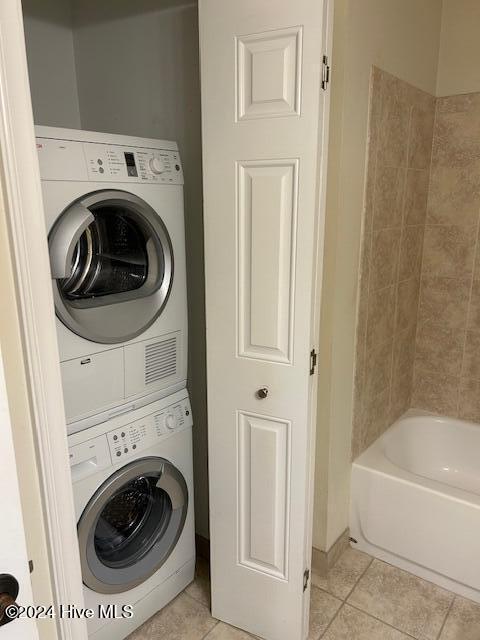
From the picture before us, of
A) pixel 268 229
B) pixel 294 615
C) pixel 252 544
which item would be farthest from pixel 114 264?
pixel 294 615

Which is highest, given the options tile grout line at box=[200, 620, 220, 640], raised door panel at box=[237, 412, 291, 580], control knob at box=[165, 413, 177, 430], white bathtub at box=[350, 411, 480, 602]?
control knob at box=[165, 413, 177, 430]

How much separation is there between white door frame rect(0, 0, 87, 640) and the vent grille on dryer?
0.81m

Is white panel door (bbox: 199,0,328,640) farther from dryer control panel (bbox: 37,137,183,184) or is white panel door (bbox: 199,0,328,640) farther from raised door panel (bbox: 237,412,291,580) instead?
dryer control panel (bbox: 37,137,183,184)

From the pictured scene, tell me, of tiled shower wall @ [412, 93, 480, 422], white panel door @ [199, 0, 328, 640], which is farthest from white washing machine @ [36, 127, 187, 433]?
tiled shower wall @ [412, 93, 480, 422]

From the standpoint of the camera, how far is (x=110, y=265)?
1.69 metres

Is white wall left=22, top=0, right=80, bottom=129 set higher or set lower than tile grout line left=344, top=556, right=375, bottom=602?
higher

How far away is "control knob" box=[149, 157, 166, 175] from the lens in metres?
1.65

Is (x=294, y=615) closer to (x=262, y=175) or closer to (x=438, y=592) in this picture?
(x=438, y=592)

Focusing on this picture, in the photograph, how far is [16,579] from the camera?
31.6 inches

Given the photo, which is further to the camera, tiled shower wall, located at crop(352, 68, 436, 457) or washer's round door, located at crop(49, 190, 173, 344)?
tiled shower wall, located at crop(352, 68, 436, 457)

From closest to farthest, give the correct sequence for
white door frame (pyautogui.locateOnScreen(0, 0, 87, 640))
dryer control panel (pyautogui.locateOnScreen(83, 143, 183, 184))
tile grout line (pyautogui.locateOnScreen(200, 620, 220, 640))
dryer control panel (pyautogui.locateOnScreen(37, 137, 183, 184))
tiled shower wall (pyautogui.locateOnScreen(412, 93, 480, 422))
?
white door frame (pyautogui.locateOnScreen(0, 0, 87, 640)) < dryer control panel (pyautogui.locateOnScreen(37, 137, 183, 184)) < dryer control panel (pyautogui.locateOnScreen(83, 143, 183, 184)) < tile grout line (pyautogui.locateOnScreen(200, 620, 220, 640)) < tiled shower wall (pyautogui.locateOnScreen(412, 93, 480, 422))

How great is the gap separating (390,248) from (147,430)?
128cm

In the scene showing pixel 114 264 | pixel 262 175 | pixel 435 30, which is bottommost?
pixel 114 264

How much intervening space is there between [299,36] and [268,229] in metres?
0.51
